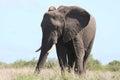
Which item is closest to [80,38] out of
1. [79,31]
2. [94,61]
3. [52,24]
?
[79,31]

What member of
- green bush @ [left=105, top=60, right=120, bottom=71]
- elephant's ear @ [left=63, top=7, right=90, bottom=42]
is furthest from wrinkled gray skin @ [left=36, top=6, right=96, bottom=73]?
green bush @ [left=105, top=60, right=120, bottom=71]

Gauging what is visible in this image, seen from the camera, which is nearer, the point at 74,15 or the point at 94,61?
the point at 74,15

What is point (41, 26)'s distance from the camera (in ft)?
59.7

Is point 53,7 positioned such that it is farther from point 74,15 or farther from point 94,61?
point 94,61

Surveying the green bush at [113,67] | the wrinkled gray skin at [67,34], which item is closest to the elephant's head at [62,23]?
the wrinkled gray skin at [67,34]

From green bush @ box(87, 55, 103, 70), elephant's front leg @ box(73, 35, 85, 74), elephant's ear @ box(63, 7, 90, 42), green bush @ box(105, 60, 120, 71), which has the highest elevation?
elephant's ear @ box(63, 7, 90, 42)

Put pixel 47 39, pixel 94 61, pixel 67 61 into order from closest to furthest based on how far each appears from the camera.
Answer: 1. pixel 47 39
2. pixel 67 61
3. pixel 94 61

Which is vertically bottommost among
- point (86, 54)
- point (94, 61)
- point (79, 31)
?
point (94, 61)

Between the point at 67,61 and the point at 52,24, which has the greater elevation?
the point at 52,24

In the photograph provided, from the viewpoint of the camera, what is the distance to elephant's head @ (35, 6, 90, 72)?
17.9 m

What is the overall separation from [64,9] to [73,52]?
1527 mm

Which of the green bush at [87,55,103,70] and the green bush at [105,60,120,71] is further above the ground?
the green bush at [87,55,103,70]

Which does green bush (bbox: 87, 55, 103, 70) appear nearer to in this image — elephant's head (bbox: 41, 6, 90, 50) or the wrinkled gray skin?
the wrinkled gray skin

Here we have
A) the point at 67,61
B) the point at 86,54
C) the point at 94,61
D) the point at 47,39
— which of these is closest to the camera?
the point at 47,39
